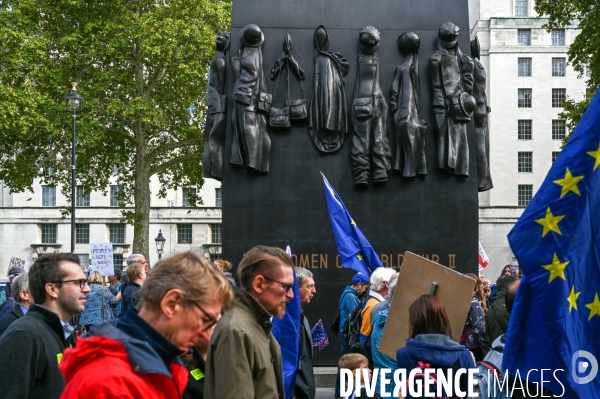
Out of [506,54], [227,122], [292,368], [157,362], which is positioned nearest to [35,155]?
[227,122]

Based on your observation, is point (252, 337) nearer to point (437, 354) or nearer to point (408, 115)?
point (437, 354)

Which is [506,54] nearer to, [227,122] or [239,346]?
[227,122]

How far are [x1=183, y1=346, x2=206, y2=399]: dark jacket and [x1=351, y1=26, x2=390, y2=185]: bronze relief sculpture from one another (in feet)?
27.2

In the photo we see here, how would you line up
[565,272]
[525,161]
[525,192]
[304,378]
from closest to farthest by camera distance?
[565,272] → [304,378] → [525,192] → [525,161]

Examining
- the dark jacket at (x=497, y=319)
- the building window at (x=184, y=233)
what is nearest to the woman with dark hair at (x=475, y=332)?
the dark jacket at (x=497, y=319)

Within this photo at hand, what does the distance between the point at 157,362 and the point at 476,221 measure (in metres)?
11.3

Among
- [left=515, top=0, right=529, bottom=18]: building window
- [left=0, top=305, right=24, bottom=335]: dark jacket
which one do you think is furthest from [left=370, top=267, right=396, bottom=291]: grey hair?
[left=515, top=0, right=529, bottom=18]: building window

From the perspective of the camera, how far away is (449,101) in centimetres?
1312

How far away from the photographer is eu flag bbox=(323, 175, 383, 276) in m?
10.6

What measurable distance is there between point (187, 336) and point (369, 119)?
1031 cm

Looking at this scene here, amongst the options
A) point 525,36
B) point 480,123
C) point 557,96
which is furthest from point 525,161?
point 480,123

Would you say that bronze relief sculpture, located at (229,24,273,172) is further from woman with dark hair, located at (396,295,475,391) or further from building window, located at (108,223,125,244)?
building window, located at (108,223,125,244)

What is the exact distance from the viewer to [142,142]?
36.7m

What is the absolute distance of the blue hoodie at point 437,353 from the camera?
5121mm
